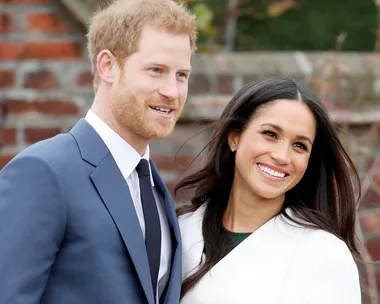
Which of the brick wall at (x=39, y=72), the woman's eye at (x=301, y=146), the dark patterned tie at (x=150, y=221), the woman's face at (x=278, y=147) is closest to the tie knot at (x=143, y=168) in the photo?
the dark patterned tie at (x=150, y=221)

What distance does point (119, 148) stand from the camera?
339cm

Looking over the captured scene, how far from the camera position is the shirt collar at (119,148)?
338 cm

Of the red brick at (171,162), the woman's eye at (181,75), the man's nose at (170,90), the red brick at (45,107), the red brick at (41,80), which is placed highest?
the woman's eye at (181,75)

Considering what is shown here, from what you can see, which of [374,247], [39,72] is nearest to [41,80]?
[39,72]

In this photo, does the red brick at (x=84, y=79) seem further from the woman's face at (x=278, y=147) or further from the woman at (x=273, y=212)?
the woman's face at (x=278, y=147)

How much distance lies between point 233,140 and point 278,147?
1.00 ft

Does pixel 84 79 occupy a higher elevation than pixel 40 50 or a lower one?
lower

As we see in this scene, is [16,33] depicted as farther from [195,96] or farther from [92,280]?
[92,280]

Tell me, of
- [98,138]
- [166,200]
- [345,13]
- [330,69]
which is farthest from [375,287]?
[98,138]

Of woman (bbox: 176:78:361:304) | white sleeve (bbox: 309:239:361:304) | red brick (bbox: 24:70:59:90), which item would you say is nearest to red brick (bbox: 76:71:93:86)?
red brick (bbox: 24:70:59:90)

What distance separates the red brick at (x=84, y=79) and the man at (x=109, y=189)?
1457mm

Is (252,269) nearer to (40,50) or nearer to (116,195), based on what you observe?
(116,195)

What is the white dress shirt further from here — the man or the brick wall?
the brick wall

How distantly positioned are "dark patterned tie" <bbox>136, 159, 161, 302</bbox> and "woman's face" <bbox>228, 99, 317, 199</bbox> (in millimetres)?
426
